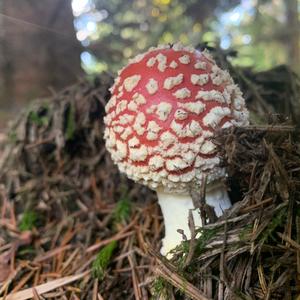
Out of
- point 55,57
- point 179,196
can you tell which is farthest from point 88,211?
point 55,57

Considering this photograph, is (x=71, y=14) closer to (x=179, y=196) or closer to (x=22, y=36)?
(x=22, y=36)

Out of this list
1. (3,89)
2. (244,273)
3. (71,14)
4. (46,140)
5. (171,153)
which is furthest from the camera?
(3,89)

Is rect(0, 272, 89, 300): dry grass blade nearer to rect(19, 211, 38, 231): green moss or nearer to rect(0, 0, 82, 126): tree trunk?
rect(19, 211, 38, 231): green moss

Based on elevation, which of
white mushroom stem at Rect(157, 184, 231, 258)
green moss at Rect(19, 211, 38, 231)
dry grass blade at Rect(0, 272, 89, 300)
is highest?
green moss at Rect(19, 211, 38, 231)

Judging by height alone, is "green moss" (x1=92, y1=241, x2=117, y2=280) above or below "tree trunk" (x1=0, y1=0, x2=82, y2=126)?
below

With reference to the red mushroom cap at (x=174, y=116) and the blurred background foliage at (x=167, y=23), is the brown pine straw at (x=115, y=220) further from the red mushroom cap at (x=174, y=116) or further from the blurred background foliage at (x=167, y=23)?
the blurred background foliage at (x=167, y=23)

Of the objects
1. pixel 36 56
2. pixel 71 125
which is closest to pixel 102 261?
pixel 71 125

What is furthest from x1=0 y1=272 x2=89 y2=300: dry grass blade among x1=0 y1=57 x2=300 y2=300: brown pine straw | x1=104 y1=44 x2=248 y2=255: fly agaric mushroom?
x1=104 y1=44 x2=248 y2=255: fly agaric mushroom
